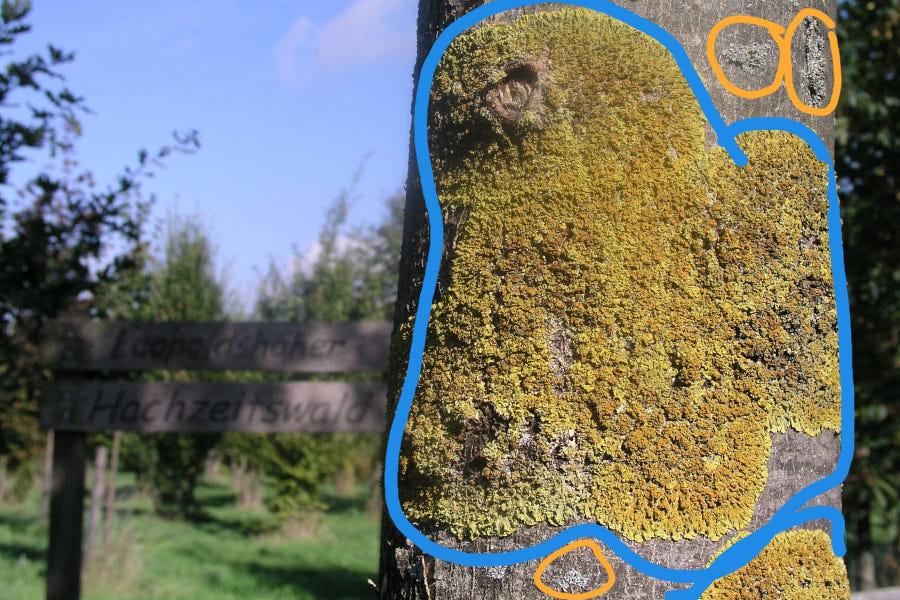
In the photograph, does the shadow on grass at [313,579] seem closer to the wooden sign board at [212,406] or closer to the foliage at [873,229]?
the wooden sign board at [212,406]

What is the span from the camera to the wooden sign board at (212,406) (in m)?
4.81

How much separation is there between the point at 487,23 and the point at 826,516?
91 centimetres

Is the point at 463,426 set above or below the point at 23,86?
below

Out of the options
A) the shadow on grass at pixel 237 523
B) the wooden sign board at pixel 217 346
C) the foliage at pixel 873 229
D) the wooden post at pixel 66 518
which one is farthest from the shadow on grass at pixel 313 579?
the foliage at pixel 873 229

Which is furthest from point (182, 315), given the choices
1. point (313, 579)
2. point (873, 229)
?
point (873, 229)

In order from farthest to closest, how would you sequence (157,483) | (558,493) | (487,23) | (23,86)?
(157,483) → (23,86) → (487,23) → (558,493)

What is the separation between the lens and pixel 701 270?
1.16 m

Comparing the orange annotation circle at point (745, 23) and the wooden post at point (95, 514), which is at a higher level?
the orange annotation circle at point (745, 23)

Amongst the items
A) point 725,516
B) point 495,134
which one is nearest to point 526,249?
point 495,134

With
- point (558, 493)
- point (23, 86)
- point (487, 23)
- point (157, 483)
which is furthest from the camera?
point (157, 483)

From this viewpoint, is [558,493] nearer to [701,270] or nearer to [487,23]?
[701,270]

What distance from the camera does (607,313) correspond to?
1140 millimetres

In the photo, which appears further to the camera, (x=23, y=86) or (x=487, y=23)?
(x=23, y=86)

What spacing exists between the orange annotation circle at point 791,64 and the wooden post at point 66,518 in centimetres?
474
